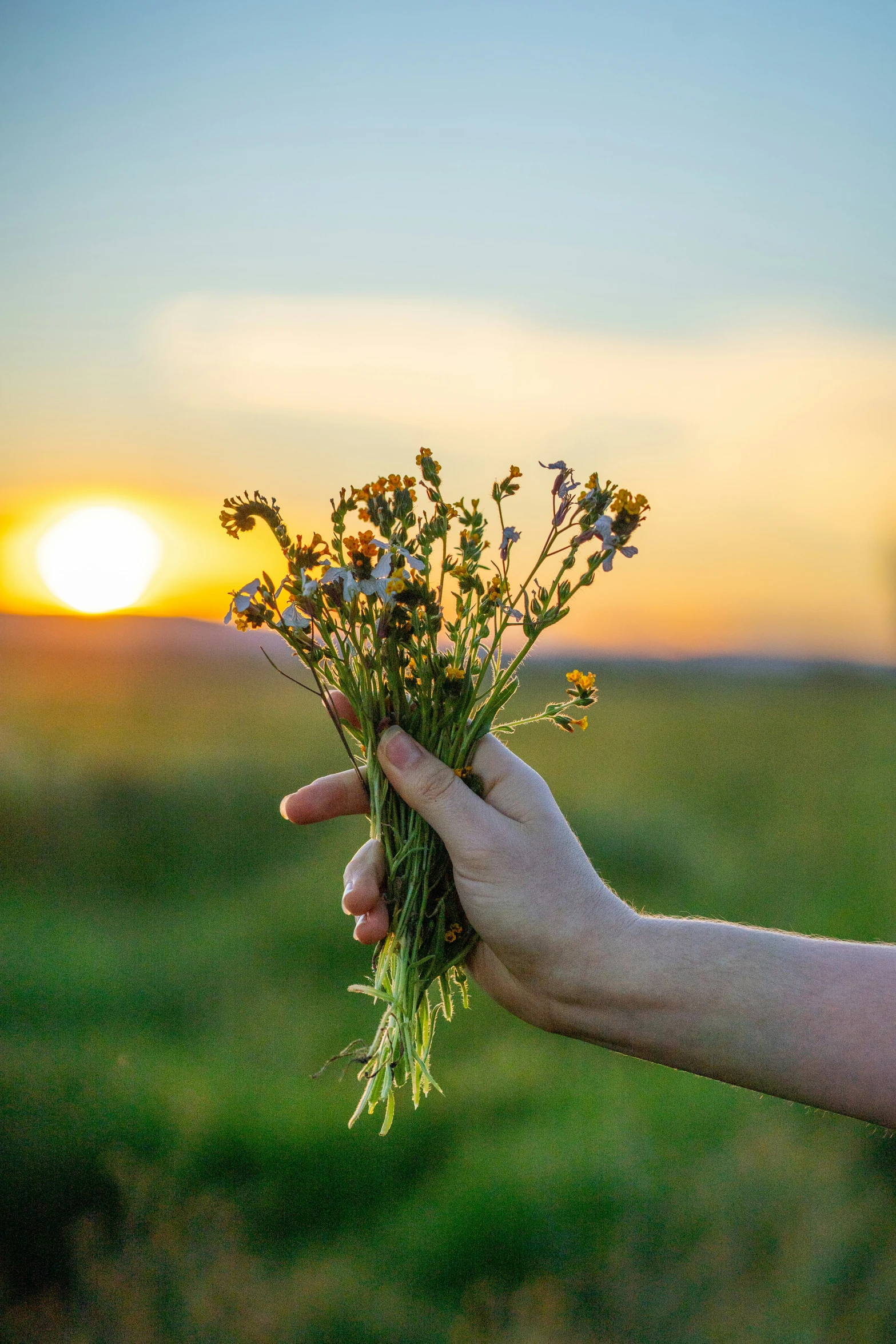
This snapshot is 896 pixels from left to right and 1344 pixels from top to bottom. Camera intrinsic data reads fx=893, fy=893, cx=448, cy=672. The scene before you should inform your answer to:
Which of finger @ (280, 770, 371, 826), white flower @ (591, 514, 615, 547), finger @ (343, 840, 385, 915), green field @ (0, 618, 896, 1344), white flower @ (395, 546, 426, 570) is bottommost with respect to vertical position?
green field @ (0, 618, 896, 1344)

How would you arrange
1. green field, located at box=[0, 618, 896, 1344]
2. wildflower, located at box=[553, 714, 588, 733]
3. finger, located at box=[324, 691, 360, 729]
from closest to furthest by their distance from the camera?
wildflower, located at box=[553, 714, 588, 733] → finger, located at box=[324, 691, 360, 729] → green field, located at box=[0, 618, 896, 1344]

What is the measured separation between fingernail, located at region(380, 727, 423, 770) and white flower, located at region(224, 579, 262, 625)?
38 centimetres

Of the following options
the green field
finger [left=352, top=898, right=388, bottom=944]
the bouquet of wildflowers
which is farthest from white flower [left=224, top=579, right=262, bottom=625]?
the green field

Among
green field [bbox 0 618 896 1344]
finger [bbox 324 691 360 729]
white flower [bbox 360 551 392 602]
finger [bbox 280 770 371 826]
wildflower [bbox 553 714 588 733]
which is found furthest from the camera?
green field [bbox 0 618 896 1344]

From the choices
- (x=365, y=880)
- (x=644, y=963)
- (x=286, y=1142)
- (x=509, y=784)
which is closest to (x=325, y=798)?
(x=365, y=880)

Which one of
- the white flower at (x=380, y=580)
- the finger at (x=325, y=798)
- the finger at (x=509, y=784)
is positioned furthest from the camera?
the finger at (x=325, y=798)

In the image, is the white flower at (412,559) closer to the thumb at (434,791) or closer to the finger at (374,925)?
the thumb at (434,791)

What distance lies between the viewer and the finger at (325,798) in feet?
6.87

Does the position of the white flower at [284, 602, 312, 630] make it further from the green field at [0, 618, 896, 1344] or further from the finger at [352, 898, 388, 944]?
the green field at [0, 618, 896, 1344]

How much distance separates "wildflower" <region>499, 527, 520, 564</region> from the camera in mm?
1701

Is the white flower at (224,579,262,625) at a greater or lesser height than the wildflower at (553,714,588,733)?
greater

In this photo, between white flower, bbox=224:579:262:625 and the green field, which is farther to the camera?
the green field

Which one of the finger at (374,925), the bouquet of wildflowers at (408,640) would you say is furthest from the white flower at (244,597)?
the finger at (374,925)

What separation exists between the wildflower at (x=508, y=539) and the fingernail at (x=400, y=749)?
0.40 metres
